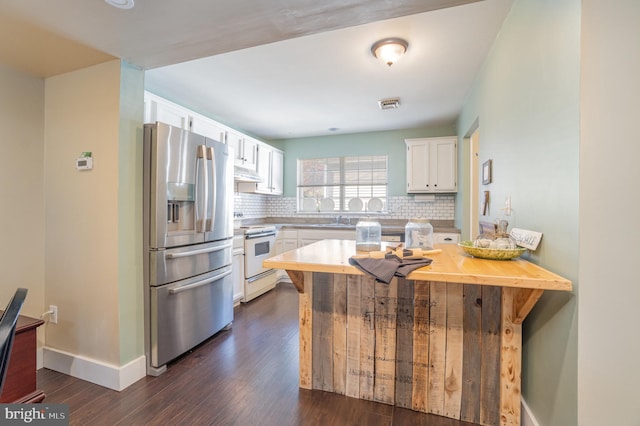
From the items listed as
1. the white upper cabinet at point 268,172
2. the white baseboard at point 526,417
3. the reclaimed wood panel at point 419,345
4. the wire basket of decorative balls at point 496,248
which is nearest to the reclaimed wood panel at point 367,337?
Answer: the reclaimed wood panel at point 419,345

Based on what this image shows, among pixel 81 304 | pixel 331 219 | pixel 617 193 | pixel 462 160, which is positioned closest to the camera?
pixel 617 193

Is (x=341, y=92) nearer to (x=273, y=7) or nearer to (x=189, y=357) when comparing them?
(x=273, y=7)

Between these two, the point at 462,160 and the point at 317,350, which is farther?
the point at 462,160

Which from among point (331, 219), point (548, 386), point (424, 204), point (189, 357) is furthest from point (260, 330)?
point (424, 204)

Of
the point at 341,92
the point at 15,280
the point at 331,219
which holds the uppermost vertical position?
the point at 341,92

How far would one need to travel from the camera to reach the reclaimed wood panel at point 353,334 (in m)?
1.78

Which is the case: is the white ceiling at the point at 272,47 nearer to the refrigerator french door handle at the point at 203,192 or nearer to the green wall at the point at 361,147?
the refrigerator french door handle at the point at 203,192

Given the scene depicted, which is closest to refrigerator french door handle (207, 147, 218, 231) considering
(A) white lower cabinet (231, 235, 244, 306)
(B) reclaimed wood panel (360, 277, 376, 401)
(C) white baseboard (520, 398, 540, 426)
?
(A) white lower cabinet (231, 235, 244, 306)

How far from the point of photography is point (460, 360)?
5.20 feet

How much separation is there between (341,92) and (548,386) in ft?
9.39

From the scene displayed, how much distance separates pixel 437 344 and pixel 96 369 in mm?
2240

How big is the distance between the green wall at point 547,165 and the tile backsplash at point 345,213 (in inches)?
102

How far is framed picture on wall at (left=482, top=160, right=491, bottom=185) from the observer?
7.55 feet

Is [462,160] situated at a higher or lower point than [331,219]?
higher
